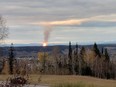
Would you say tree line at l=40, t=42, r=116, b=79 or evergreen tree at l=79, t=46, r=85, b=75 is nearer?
evergreen tree at l=79, t=46, r=85, b=75

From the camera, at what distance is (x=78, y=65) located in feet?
365

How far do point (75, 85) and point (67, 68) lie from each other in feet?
315

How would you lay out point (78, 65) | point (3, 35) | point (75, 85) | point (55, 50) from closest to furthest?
1. point (75, 85)
2. point (3, 35)
3. point (78, 65)
4. point (55, 50)

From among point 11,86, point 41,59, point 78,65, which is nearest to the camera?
point 11,86

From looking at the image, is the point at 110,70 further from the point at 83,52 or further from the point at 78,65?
the point at 83,52

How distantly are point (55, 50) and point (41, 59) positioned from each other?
2626cm

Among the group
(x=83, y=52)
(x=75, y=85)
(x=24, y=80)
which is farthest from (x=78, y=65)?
(x=24, y=80)

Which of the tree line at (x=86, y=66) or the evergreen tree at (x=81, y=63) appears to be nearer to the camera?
the evergreen tree at (x=81, y=63)

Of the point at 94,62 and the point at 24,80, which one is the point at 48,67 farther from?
the point at 24,80

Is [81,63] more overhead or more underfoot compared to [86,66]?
more overhead

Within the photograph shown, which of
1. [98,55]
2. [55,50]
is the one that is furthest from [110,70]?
[55,50]

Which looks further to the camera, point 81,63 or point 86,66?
point 81,63

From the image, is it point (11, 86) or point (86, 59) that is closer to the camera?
point (11, 86)

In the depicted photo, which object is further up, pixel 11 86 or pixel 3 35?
pixel 3 35
